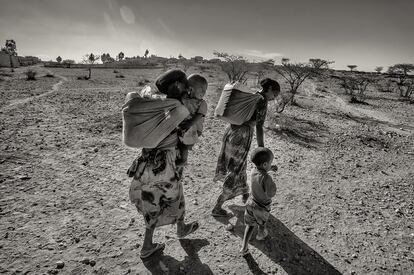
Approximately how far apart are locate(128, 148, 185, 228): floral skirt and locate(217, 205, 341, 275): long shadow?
113cm

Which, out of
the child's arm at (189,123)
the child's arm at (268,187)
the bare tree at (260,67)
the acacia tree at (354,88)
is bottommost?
the child's arm at (268,187)

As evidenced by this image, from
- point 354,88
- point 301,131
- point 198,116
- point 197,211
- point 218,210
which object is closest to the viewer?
point 198,116

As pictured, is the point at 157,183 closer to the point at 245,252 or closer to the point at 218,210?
the point at 245,252

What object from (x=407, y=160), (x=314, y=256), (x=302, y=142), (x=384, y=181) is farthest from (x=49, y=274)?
(x=407, y=160)

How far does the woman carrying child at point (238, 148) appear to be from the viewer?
11.7ft

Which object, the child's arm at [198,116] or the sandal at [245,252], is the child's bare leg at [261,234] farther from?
the child's arm at [198,116]

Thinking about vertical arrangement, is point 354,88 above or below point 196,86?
above

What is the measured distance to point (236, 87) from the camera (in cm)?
352

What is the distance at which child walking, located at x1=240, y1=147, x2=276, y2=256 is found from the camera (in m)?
2.88

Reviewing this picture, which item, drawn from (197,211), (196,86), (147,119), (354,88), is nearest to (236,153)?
(197,211)

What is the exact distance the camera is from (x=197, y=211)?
4.01 m

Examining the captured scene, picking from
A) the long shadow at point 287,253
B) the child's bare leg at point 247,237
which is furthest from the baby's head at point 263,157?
the long shadow at point 287,253

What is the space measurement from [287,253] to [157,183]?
5.89 feet

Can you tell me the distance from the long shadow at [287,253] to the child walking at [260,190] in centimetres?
29
